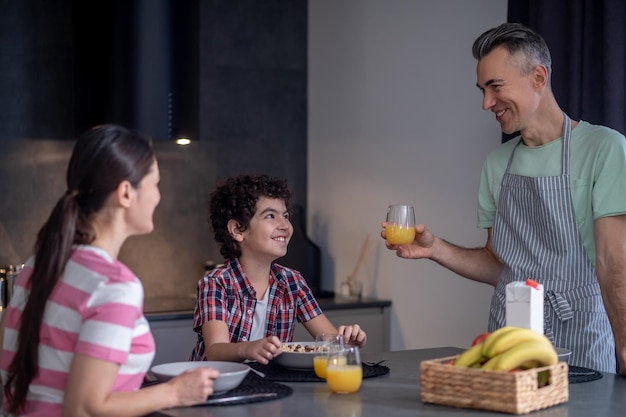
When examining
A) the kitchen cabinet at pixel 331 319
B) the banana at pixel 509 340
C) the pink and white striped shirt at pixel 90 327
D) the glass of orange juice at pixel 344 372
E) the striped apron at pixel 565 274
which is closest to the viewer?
the pink and white striped shirt at pixel 90 327

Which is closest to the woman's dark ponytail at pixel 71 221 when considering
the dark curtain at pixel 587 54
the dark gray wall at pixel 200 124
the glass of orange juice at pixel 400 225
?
the glass of orange juice at pixel 400 225

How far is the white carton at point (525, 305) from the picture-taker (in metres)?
2.27

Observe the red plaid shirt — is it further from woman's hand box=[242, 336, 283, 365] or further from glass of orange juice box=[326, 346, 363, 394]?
glass of orange juice box=[326, 346, 363, 394]

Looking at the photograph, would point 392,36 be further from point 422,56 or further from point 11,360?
point 11,360

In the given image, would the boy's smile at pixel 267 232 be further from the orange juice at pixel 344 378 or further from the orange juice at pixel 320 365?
the orange juice at pixel 344 378

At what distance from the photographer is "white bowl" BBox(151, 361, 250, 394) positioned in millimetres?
2168

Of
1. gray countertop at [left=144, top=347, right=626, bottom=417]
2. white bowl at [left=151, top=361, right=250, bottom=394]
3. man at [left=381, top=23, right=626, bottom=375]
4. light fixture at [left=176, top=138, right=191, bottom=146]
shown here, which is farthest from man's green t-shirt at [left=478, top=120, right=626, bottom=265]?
light fixture at [left=176, top=138, right=191, bottom=146]

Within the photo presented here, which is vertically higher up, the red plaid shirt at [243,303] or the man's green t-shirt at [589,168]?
the man's green t-shirt at [589,168]

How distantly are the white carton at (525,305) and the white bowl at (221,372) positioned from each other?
0.64 meters

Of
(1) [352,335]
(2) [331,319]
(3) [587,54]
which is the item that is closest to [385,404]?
(1) [352,335]

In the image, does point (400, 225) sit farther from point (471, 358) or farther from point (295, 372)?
point (471, 358)

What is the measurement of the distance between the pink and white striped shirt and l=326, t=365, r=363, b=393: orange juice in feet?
1.51

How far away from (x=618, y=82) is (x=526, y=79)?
1.85ft

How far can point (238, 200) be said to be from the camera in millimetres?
3100
